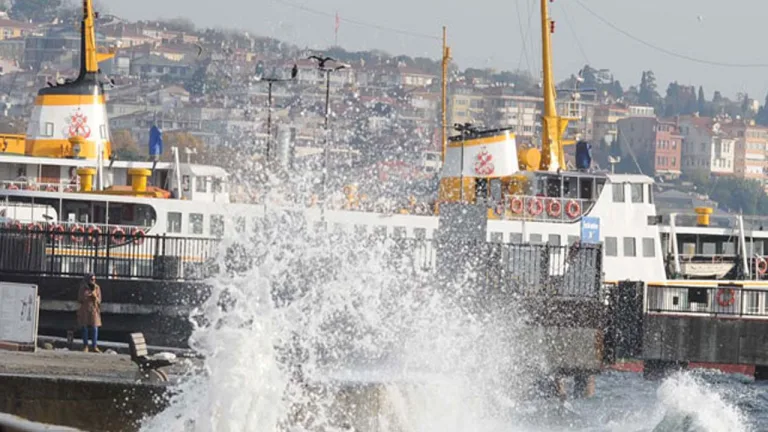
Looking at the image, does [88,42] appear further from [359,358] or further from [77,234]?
[359,358]

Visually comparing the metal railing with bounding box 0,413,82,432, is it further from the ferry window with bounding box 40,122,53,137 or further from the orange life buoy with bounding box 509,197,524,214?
the ferry window with bounding box 40,122,53,137

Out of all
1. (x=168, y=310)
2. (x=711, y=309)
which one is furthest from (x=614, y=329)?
(x=168, y=310)

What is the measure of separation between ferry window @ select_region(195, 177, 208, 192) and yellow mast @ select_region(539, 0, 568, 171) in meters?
9.37

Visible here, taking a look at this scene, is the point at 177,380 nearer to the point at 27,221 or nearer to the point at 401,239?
the point at 401,239

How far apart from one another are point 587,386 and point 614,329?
1.25 meters

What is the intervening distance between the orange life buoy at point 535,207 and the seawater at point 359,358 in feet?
39.3

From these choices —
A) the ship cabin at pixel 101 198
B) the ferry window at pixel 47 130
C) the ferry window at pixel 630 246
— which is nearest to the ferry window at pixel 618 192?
the ferry window at pixel 630 246

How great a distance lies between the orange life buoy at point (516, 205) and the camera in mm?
46969

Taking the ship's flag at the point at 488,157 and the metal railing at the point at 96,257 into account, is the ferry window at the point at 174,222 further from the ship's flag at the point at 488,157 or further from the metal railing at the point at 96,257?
the ship's flag at the point at 488,157

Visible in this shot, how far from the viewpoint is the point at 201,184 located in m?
48.2

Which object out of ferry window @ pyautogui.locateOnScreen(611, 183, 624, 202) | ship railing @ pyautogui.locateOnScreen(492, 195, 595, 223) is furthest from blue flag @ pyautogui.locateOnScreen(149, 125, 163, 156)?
ferry window @ pyautogui.locateOnScreen(611, 183, 624, 202)

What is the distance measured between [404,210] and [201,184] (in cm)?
532

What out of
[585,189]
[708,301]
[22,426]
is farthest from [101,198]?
[22,426]

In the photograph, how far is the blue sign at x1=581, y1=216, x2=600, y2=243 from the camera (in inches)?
1820
